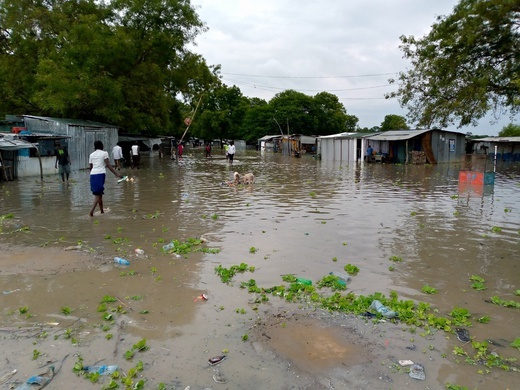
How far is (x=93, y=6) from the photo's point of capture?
27.4m

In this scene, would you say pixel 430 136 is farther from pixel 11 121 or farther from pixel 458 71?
pixel 11 121

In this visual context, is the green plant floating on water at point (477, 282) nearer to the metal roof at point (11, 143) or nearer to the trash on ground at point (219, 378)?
the trash on ground at point (219, 378)

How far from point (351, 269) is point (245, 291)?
1.80 metres

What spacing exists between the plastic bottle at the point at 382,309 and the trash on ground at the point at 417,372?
98cm

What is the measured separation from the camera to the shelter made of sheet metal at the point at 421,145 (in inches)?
1305

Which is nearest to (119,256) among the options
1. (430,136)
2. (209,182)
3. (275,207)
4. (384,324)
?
(384,324)

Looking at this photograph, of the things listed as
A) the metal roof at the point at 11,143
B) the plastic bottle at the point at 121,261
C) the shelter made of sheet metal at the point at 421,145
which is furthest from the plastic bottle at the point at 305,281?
the shelter made of sheet metal at the point at 421,145

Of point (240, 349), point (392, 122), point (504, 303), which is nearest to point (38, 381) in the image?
point (240, 349)

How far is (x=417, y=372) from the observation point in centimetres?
360

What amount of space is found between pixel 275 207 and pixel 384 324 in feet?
24.2

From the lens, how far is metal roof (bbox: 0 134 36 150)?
1592cm

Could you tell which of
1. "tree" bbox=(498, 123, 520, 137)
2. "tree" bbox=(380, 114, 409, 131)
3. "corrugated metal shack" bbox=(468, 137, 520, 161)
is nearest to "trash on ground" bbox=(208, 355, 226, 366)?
"corrugated metal shack" bbox=(468, 137, 520, 161)

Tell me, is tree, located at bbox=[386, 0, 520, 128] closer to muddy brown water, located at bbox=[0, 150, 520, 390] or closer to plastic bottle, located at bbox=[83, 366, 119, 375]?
muddy brown water, located at bbox=[0, 150, 520, 390]

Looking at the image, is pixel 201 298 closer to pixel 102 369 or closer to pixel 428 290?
pixel 102 369
